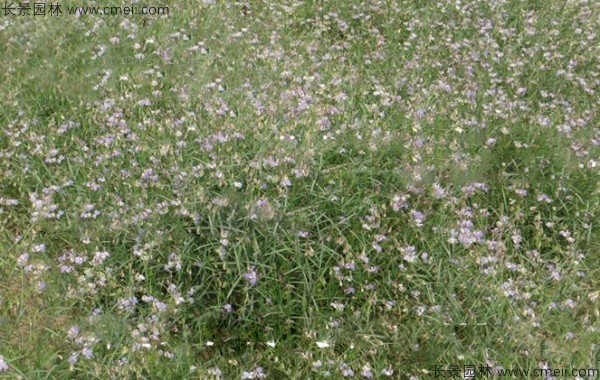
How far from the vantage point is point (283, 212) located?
3332 millimetres

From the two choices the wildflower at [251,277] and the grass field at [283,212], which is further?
the wildflower at [251,277]

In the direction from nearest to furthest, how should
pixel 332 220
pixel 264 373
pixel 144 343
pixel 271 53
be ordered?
1. pixel 144 343
2. pixel 264 373
3. pixel 332 220
4. pixel 271 53

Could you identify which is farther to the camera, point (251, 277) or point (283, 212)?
point (283, 212)

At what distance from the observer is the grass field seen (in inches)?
118

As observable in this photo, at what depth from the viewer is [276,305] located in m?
3.16

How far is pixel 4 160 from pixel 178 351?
1.75m

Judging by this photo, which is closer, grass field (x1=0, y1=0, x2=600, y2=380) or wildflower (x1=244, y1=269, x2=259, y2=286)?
grass field (x1=0, y1=0, x2=600, y2=380)

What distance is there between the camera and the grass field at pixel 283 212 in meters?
3.00

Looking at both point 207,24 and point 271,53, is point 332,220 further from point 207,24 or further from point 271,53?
point 207,24

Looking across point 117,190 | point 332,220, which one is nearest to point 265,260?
point 332,220

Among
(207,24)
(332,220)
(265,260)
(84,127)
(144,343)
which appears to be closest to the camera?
(144,343)

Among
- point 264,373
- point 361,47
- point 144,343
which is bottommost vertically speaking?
point 264,373

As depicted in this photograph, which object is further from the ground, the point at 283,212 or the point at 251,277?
the point at 283,212

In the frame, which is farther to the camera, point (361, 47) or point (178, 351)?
point (361, 47)
